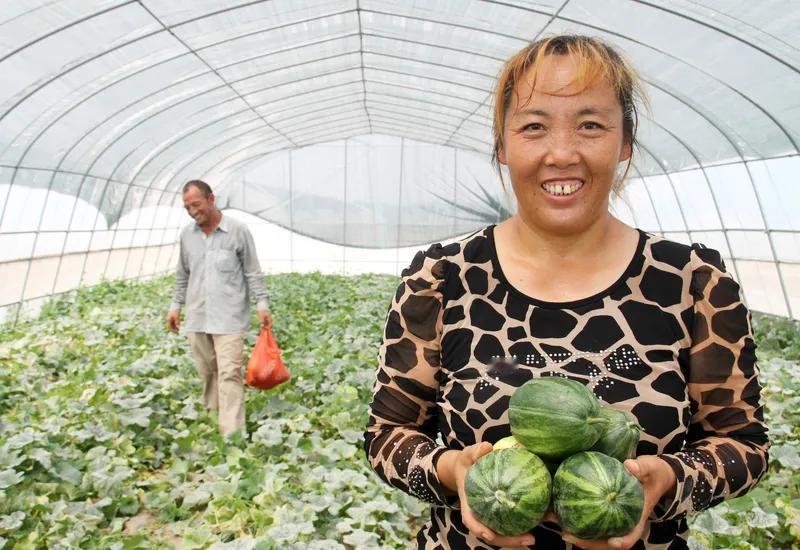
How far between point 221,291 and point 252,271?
363 millimetres

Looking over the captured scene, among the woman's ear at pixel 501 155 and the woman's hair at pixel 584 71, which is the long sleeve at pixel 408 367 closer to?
the woman's ear at pixel 501 155

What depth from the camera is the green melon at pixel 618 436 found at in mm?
1391

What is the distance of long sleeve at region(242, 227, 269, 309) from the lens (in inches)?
238

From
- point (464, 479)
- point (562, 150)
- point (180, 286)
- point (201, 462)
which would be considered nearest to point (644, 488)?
point (464, 479)

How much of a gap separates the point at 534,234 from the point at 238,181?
73.4ft

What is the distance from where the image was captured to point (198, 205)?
575 cm

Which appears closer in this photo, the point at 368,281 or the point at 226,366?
the point at 226,366

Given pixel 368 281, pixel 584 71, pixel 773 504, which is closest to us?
pixel 584 71

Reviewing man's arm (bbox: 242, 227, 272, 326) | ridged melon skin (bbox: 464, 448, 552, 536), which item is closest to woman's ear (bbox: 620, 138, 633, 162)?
ridged melon skin (bbox: 464, 448, 552, 536)

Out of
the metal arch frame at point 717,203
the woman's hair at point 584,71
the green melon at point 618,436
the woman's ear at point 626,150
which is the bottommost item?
the green melon at point 618,436

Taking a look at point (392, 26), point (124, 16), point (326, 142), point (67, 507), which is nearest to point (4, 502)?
point (67, 507)

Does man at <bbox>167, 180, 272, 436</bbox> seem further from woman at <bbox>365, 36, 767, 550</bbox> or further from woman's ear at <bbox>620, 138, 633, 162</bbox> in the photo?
woman's ear at <bbox>620, 138, 633, 162</bbox>

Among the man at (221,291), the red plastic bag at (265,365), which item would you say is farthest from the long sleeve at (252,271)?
the red plastic bag at (265,365)

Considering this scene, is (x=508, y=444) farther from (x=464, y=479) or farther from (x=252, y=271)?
(x=252, y=271)
